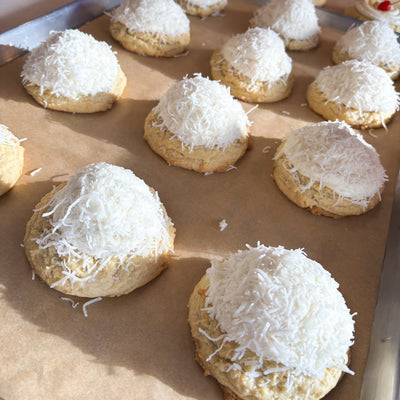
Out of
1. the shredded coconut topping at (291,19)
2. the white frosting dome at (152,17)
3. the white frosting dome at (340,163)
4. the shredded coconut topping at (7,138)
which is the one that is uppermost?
the white frosting dome at (152,17)

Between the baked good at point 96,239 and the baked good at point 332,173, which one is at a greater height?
the baked good at point 96,239

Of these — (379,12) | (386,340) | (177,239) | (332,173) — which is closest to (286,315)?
(386,340)

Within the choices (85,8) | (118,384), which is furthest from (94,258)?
(85,8)

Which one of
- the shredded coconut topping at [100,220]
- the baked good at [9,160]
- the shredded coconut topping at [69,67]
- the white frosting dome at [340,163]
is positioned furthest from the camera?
the shredded coconut topping at [69,67]

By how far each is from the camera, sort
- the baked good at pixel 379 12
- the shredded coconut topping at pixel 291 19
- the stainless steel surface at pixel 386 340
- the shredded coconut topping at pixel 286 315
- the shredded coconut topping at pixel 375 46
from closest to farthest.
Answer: the shredded coconut topping at pixel 286 315 < the stainless steel surface at pixel 386 340 < the shredded coconut topping at pixel 375 46 < the shredded coconut topping at pixel 291 19 < the baked good at pixel 379 12

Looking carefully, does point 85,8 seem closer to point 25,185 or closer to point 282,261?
point 25,185

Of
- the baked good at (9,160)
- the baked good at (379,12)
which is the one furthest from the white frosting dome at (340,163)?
the baked good at (379,12)

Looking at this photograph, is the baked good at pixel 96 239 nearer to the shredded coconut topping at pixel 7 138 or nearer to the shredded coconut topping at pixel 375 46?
the shredded coconut topping at pixel 7 138

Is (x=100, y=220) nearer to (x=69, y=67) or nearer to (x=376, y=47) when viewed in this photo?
(x=69, y=67)
